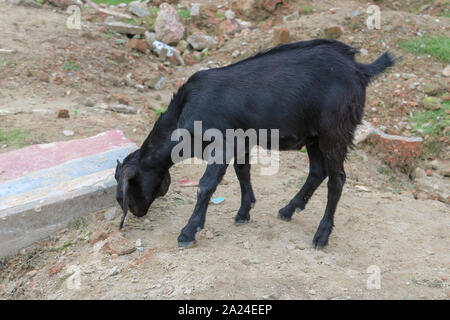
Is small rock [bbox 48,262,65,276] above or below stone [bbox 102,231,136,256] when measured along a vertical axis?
below

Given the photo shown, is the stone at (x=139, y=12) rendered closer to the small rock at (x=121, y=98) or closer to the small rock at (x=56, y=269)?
the small rock at (x=121, y=98)

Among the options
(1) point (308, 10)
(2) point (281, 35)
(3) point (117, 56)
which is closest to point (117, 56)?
(3) point (117, 56)

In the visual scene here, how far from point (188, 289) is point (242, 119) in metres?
1.34

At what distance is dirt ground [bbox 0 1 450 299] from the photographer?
3.45m

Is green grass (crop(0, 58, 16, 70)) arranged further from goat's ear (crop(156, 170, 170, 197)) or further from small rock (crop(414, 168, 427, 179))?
small rock (crop(414, 168, 427, 179))

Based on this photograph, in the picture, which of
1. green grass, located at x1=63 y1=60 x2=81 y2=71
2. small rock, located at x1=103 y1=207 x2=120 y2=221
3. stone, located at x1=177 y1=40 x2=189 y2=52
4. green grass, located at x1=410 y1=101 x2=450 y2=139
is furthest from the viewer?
stone, located at x1=177 y1=40 x2=189 y2=52

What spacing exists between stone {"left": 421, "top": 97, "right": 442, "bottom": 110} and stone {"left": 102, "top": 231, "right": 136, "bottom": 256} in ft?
18.7

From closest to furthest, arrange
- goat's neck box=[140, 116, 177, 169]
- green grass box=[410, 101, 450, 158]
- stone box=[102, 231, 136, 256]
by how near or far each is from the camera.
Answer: stone box=[102, 231, 136, 256], goat's neck box=[140, 116, 177, 169], green grass box=[410, 101, 450, 158]

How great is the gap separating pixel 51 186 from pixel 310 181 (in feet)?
7.86

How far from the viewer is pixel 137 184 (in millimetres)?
4039

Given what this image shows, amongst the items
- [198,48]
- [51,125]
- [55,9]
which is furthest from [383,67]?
[55,9]

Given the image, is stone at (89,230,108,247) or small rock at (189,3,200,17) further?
small rock at (189,3,200,17)

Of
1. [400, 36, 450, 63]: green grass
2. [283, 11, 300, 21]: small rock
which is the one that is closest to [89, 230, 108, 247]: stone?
[400, 36, 450, 63]: green grass

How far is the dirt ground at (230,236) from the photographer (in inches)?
136
